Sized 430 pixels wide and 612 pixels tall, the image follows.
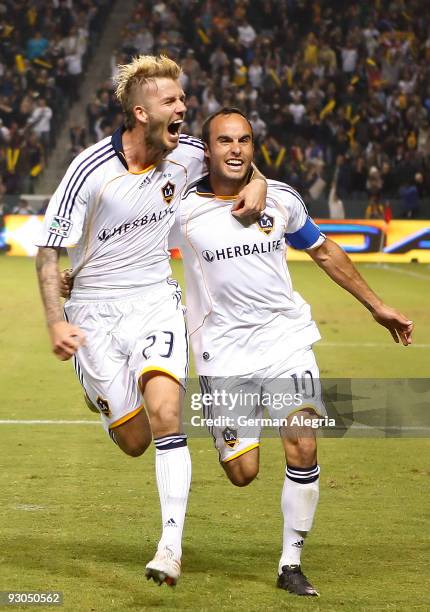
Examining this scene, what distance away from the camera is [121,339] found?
594 centimetres

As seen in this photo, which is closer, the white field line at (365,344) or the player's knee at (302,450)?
the player's knee at (302,450)

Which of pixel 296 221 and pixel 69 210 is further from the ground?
pixel 69 210

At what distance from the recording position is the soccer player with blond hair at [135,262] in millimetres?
5609

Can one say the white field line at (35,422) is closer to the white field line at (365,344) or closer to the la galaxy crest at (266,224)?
the la galaxy crest at (266,224)

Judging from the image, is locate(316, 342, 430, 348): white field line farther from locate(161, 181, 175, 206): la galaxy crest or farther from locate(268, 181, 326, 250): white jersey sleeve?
locate(161, 181, 175, 206): la galaxy crest

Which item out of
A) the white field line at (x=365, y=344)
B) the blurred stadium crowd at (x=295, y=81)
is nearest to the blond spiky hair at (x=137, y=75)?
the white field line at (x=365, y=344)

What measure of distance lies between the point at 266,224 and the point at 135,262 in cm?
71

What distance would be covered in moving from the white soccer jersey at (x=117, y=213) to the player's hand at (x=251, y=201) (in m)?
0.40

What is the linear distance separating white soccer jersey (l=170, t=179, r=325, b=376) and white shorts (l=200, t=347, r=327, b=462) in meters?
0.06

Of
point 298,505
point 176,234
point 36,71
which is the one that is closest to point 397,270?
point 36,71

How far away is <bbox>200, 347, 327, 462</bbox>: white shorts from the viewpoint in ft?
18.9

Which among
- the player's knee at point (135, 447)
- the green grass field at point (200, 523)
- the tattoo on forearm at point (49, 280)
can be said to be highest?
the tattoo on forearm at point (49, 280)

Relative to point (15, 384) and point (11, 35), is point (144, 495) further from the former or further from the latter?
point (11, 35)

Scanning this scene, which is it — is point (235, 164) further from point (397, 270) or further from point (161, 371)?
point (397, 270)
